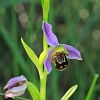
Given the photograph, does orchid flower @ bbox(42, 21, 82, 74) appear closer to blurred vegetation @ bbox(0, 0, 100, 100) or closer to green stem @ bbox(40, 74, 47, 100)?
green stem @ bbox(40, 74, 47, 100)

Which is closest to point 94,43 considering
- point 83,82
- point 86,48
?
point 86,48

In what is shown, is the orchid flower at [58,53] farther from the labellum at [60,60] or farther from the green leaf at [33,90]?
the green leaf at [33,90]

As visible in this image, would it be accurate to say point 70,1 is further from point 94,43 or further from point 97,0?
point 94,43

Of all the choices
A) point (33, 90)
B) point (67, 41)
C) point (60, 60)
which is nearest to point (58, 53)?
point (60, 60)

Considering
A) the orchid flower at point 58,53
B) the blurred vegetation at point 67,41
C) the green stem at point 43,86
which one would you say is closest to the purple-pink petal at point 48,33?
the orchid flower at point 58,53

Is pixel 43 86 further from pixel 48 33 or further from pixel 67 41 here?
pixel 67 41

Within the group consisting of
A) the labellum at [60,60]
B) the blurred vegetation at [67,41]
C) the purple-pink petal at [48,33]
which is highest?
the purple-pink petal at [48,33]

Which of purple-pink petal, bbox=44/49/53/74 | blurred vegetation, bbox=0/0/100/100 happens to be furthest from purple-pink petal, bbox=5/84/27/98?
blurred vegetation, bbox=0/0/100/100

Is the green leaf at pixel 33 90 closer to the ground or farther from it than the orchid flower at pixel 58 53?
closer to the ground
